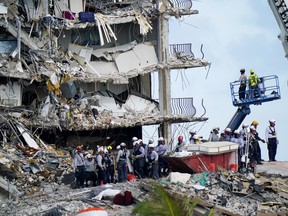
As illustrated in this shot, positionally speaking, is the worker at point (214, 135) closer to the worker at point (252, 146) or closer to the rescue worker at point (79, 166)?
the worker at point (252, 146)

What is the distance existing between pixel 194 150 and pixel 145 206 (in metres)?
10.8

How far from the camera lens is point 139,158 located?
26.3 meters

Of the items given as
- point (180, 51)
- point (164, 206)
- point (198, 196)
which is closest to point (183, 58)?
point (180, 51)

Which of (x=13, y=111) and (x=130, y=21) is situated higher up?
(x=130, y=21)

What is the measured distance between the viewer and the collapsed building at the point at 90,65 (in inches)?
1356

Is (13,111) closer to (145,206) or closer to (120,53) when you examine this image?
(120,53)

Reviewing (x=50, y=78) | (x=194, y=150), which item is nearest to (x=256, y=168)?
(x=194, y=150)

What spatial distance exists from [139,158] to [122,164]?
0.68m

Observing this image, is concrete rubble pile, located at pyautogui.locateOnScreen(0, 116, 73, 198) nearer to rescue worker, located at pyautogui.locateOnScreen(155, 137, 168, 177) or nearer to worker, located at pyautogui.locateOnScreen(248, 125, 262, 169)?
rescue worker, located at pyautogui.locateOnScreen(155, 137, 168, 177)

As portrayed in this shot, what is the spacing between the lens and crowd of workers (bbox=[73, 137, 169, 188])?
26.2 meters

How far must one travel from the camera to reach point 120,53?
130 ft

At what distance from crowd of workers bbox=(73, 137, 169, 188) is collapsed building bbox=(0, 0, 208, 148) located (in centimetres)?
736

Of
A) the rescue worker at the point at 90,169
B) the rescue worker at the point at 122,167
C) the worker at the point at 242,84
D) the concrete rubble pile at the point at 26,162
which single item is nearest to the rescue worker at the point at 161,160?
the rescue worker at the point at 122,167

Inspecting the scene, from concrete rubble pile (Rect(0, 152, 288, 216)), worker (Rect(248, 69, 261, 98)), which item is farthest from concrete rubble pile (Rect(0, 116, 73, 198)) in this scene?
worker (Rect(248, 69, 261, 98))
